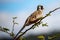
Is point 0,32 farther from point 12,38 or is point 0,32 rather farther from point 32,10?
point 32,10

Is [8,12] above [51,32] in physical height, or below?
above

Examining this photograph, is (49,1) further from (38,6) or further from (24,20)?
(24,20)

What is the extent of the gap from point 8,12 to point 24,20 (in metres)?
0.14

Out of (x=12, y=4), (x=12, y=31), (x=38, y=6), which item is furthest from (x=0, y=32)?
(x=38, y=6)

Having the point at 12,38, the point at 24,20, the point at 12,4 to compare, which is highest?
the point at 12,4

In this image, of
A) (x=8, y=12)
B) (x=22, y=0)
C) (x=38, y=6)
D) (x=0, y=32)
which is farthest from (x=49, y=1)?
(x=0, y=32)

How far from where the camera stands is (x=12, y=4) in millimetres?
1251

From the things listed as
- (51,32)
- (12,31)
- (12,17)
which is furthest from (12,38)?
(51,32)

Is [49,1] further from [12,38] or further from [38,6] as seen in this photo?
[12,38]

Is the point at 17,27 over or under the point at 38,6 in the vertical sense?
under

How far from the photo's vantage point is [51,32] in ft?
3.80

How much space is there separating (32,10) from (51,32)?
0.20m

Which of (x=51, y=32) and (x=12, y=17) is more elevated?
(x=12, y=17)

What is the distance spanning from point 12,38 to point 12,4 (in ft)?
0.81
